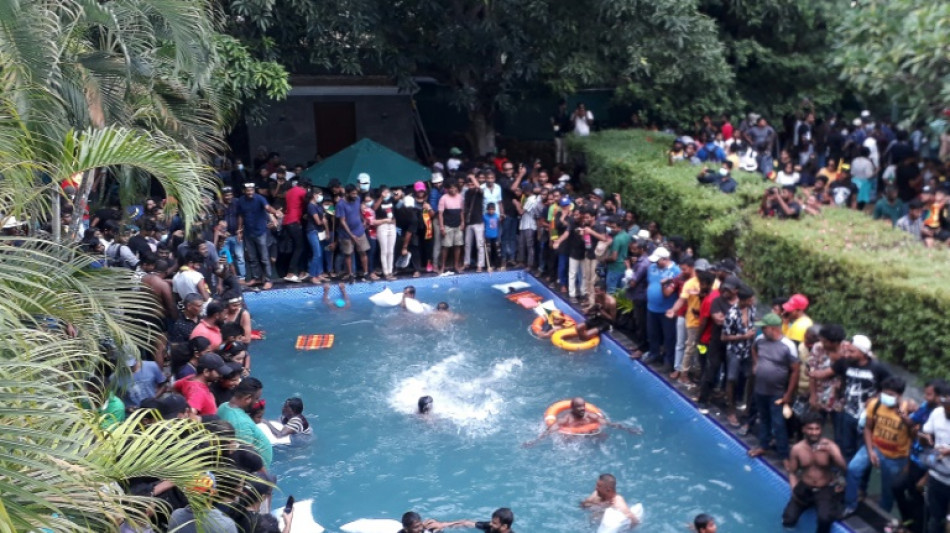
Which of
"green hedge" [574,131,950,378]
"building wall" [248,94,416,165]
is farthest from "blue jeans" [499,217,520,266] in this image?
"building wall" [248,94,416,165]

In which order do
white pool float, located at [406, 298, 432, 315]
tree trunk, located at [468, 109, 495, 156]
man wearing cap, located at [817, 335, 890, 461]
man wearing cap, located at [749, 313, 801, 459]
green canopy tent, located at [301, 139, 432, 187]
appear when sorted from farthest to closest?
tree trunk, located at [468, 109, 495, 156] < green canopy tent, located at [301, 139, 432, 187] < white pool float, located at [406, 298, 432, 315] < man wearing cap, located at [749, 313, 801, 459] < man wearing cap, located at [817, 335, 890, 461]

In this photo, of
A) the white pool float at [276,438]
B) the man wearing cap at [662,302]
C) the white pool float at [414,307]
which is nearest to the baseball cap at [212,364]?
the white pool float at [276,438]

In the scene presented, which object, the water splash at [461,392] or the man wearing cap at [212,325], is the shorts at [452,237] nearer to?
the water splash at [461,392]

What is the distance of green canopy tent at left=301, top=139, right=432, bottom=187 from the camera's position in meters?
16.1

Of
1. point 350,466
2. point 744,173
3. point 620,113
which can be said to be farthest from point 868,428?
point 620,113

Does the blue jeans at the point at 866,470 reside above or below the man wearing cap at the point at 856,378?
below

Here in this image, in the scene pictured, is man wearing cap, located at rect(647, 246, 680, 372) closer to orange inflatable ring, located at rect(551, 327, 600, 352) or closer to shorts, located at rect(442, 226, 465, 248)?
orange inflatable ring, located at rect(551, 327, 600, 352)

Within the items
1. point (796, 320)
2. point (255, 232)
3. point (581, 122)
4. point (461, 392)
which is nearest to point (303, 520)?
point (461, 392)

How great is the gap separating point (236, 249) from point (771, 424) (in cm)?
871

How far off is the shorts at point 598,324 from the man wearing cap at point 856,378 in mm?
4578

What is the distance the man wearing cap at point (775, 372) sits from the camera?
8727 millimetres

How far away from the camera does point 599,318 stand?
12.8 metres

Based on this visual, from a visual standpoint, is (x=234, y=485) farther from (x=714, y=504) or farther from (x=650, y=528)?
(x=714, y=504)

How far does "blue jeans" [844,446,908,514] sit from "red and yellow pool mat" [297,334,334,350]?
718cm
